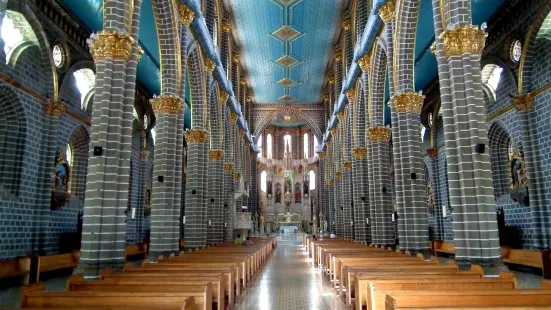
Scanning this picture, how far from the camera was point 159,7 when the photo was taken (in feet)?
50.3

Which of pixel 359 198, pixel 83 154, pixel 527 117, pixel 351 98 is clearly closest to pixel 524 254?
pixel 527 117

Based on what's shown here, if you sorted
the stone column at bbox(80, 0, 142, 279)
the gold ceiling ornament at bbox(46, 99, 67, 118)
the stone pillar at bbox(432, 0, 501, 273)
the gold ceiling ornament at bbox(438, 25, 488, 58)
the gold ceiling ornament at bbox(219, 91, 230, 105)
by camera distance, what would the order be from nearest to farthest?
the stone column at bbox(80, 0, 142, 279) < the stone pillar at bbox(432, 0, 501, 273) < the gold ceiling ornament at bbox(438, 25, 488, 58) < the gold ceiling ornament at bbox(46, 99, 67, 118) < the gold ceiling ornament at bbox(219, 91, 230, 105)

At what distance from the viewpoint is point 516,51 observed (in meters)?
18.3

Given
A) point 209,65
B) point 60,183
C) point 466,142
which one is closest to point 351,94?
point 209,65

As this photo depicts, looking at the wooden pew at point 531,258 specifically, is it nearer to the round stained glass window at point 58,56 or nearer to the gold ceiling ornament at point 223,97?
the gold ceiling ornament at point 223,97

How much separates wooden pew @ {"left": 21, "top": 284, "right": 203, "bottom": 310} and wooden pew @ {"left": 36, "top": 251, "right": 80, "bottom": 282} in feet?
32.6

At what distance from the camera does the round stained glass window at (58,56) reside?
17562mm

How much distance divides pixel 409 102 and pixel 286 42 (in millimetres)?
18619

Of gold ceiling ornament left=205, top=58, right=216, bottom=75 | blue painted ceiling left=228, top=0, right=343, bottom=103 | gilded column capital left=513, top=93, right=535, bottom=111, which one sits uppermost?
blue painted ceiling left=228, top=0, right=343, bottom=103

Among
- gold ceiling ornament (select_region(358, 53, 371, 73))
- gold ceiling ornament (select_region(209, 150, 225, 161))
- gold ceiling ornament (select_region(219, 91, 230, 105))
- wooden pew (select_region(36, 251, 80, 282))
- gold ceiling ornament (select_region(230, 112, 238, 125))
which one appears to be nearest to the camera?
wooden pew (select_region(36, 251, 80, 282))

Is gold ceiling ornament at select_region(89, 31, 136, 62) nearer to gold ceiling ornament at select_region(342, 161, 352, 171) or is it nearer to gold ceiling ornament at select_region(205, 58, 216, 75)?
gold ceiling ornament at select_region(205, 58, 216, 75)

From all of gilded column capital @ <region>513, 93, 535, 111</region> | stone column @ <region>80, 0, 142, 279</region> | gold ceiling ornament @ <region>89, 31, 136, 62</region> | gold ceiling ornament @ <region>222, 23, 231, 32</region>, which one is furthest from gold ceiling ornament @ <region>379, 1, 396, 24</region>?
gold ceiling ornament @ <region>222, 23, 231, 32</region>

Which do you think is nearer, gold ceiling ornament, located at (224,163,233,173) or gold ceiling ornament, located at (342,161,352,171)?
gold ceiling ornament, located at (342,161,352,171)

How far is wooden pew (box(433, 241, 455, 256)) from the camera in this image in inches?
829
